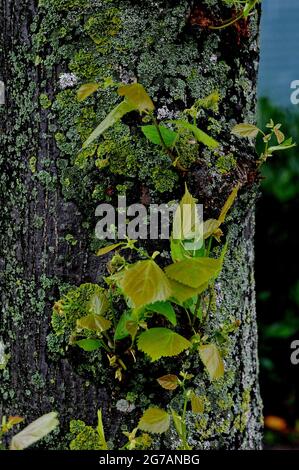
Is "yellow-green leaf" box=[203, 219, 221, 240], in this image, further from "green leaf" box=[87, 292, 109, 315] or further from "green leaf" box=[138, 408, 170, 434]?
"green leaf" box=[138, 408, 170, 434]

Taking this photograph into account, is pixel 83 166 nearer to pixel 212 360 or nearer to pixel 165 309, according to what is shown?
pixel 165 309

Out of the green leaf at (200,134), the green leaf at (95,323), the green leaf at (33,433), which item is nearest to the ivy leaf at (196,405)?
the green leaf at (95,323)

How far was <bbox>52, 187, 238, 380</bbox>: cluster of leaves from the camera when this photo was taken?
3.51ft

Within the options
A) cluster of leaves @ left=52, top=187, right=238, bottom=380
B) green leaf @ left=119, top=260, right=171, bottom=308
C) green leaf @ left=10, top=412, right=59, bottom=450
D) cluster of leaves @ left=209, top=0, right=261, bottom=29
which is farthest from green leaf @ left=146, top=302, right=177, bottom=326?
cluster of leaves @ left=209, top=0, right=261, bottom=29

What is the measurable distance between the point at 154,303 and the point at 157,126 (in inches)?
11.7

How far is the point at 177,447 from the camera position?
1342 mm

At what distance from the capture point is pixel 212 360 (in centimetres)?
118

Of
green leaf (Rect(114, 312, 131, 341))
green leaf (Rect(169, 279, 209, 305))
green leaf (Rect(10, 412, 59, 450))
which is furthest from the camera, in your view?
green leaf (Rect(114, 312, 131, 341))

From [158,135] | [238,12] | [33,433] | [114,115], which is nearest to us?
[33,433]

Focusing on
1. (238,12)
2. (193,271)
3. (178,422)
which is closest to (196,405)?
(178,422)

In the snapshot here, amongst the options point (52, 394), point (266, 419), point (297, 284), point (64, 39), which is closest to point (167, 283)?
point (52, 394)

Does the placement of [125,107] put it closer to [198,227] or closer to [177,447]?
[198,227]

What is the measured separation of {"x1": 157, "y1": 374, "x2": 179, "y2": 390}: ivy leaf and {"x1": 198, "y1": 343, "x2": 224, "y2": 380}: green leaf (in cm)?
8

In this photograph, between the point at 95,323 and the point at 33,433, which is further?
the point at 95,323
